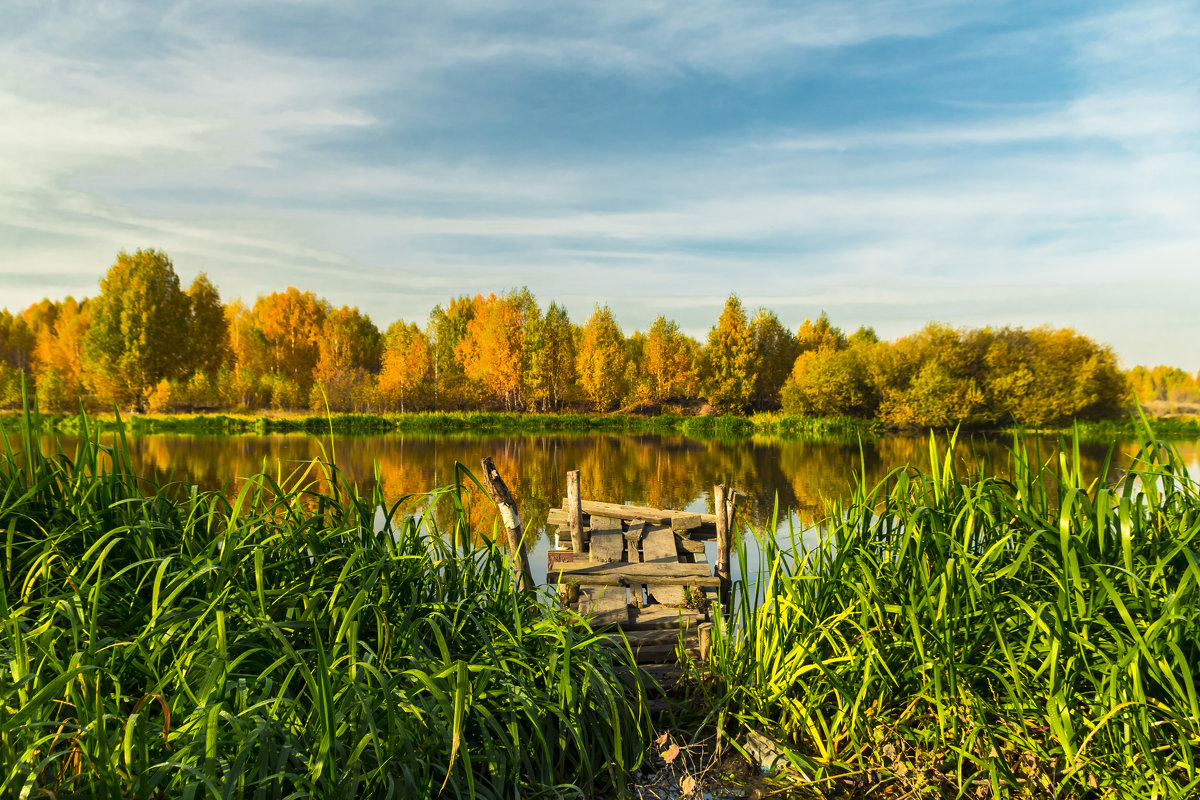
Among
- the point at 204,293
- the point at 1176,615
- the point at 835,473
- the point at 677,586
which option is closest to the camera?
the point at 1176,615

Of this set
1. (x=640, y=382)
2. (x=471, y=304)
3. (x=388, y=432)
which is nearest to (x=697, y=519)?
(x=388, y=432)

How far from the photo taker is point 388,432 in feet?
110

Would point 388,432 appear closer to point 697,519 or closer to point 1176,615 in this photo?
point 697,519

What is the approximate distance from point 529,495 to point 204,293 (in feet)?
112

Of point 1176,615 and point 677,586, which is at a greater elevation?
point 1176,615

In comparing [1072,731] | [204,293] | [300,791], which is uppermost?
[204,293]

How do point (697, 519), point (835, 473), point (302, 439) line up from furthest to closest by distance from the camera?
point (302, 439), point (835, 473), point (697, 519)

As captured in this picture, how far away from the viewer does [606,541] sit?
6766 millimetres

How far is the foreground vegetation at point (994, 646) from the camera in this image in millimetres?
2258

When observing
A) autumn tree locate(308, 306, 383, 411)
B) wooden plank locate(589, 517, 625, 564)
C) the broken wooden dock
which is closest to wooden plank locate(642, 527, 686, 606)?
the broken wooden dock

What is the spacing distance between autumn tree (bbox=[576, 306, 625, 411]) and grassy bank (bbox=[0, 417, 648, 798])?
1450 inches

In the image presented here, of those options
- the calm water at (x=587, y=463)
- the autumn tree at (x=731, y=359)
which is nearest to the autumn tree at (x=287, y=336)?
the calm water at (x=587, y=463)

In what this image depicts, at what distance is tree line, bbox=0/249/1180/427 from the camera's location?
35.0 metres

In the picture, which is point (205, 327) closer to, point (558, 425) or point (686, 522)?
point (558, 425)
